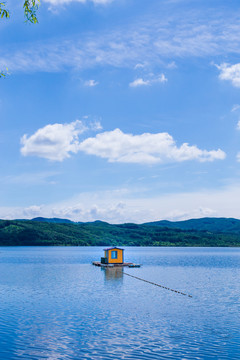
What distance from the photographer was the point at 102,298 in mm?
49656

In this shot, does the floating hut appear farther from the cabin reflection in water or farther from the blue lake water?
the blue lake water

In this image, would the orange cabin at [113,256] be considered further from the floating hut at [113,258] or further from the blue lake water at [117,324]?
the blue lake water at [117,324]

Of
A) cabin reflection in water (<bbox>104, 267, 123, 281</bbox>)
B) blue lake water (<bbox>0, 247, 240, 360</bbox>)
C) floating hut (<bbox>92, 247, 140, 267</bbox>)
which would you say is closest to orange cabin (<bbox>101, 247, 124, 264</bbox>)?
floating hut (<bbox>92, 247, 140, 267</bbox>)

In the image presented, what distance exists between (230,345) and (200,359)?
186 inches

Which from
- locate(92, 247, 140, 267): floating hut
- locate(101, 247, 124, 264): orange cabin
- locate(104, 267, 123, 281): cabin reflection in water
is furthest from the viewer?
locate(101, 247, 124, 264): orange cabin

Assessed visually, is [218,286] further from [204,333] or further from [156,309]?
[204,333]

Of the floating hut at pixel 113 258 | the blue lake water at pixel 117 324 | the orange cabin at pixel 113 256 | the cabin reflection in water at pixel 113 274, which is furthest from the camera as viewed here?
the orange cabin at pixel 113 256

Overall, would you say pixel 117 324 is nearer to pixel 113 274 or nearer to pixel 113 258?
pixel 113 274

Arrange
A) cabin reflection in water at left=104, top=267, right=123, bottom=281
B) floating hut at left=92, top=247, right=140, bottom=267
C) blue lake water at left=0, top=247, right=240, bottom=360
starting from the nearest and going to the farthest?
blue lake water at left=0, top=247, right=240, bottom=360
cabin reflection in water at left=104, top=267, right=123, bottom=281
floating hut at left=92, top=247, right=140, bottom=267

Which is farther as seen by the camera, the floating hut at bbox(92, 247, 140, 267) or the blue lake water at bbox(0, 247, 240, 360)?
the floating hut at bbox(92, 247, 140, 267)

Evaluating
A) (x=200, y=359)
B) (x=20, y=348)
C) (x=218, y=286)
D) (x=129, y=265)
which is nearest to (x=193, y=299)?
Answer: (x=218, y=286)

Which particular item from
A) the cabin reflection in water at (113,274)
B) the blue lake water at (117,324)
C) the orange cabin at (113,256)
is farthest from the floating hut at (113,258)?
the blue lake water at (117,324)

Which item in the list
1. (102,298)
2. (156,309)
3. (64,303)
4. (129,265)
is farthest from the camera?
(129,265)

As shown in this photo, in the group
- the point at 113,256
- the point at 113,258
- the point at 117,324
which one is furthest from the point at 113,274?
the point at 117,324
